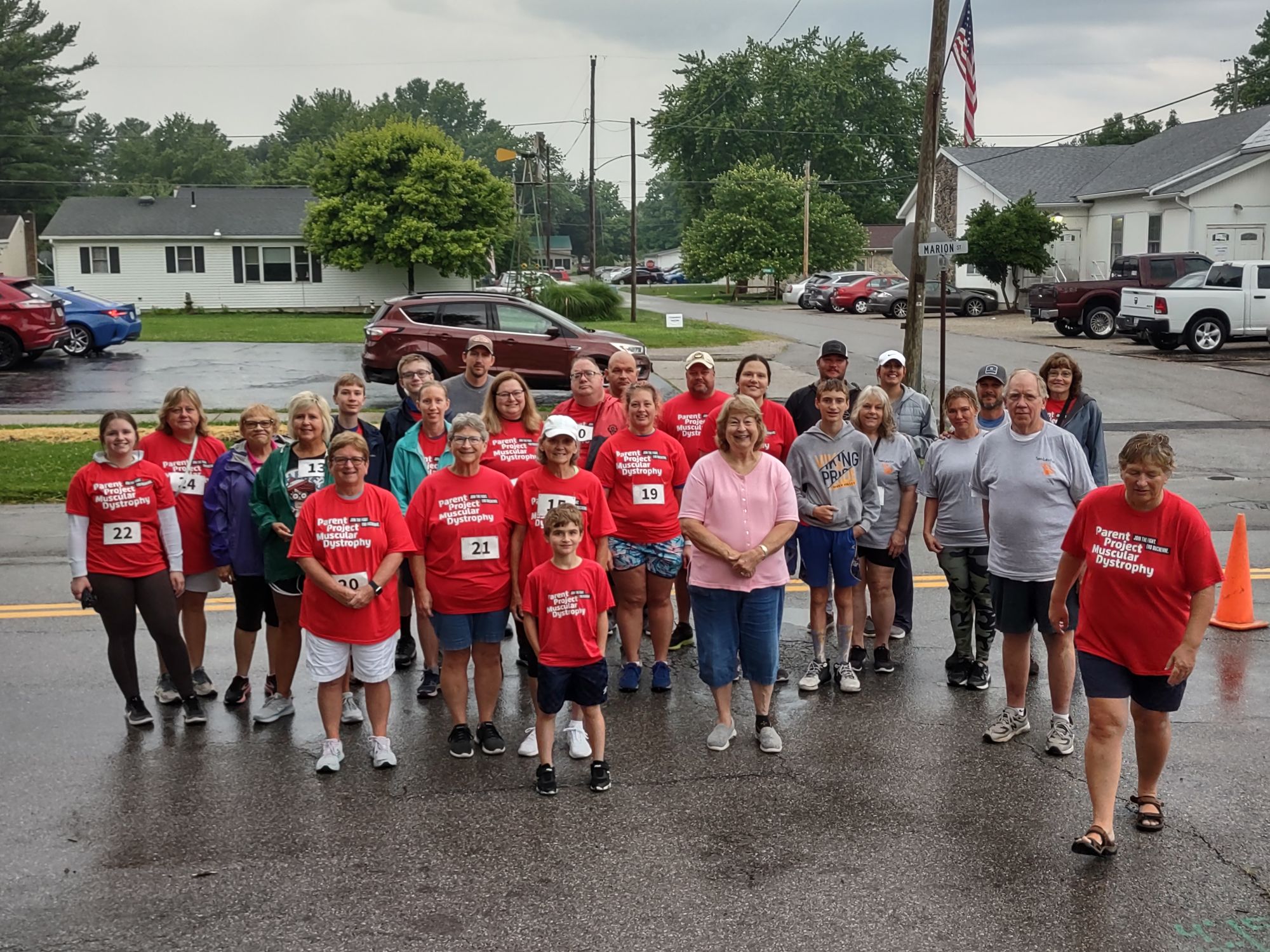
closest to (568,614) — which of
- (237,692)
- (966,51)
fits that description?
(237,692)

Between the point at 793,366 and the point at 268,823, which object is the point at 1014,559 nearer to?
the point at 268,823

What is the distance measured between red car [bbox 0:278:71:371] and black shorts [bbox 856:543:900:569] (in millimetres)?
21403

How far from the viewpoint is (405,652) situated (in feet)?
25.2

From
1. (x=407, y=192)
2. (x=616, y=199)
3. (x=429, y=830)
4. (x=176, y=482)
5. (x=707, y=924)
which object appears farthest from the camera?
(x=616, y=199)

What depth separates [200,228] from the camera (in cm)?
4409

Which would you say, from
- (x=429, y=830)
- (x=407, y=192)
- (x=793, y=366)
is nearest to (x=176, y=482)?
(x=429, y=830)

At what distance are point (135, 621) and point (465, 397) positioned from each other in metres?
2.54

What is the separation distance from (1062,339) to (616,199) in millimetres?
133106

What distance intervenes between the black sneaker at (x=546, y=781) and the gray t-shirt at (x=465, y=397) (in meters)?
2.94

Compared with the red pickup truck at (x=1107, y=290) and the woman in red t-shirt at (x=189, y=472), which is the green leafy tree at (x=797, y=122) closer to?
the red pickup truck at (x=1107, y=290)

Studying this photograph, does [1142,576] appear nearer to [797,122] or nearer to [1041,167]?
[1041,167]

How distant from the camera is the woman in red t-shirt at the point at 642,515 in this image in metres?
6.99

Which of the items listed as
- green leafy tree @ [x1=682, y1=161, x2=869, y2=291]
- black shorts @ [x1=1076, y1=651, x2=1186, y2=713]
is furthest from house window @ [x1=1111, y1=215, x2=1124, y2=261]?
black shorts @ [x1=1076, y1=651, x2=1186, y2=713]

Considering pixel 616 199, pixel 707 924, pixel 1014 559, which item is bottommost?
pixel 707 924
